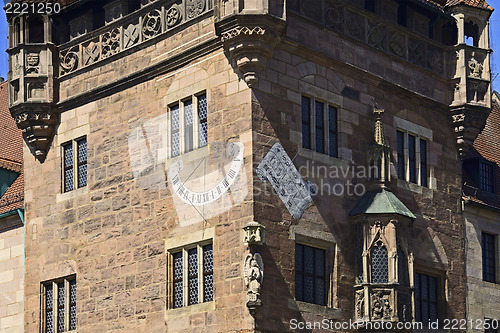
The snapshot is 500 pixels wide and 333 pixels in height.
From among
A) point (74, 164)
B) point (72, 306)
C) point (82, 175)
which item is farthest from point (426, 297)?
point (74, 164)

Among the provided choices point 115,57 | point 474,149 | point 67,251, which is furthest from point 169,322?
point 474,149

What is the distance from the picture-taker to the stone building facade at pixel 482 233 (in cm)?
3822

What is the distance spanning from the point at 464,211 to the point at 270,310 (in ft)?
30.3

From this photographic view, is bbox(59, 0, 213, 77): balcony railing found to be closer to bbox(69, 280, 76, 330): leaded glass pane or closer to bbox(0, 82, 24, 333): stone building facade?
bbox(0, 82, 24, 333): stone building facade

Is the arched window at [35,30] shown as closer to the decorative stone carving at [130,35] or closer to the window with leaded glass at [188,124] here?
the decorative stone carving at [130,35]

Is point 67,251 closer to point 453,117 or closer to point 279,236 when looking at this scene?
point 279,236

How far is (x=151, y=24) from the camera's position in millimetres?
35406

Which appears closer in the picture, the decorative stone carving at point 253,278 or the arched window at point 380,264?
the decorative stone carving at point 253,278

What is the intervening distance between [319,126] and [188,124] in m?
3.37

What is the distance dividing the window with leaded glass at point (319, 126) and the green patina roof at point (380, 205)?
1.42 m

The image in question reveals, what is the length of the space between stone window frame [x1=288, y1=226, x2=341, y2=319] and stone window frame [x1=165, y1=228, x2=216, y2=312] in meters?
2.10

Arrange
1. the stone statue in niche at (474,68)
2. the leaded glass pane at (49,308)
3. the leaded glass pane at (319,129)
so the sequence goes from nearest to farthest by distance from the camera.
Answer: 1. the leaded glass pane at (319,129)
2. the leaded glass pane at (49,308)
3. the stone statue in niche at (474,68)

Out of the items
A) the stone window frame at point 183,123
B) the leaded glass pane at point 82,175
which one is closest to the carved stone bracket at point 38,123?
the leaded glass pane at point 82,175

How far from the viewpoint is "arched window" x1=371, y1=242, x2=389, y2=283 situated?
A: 33812 millimetres
